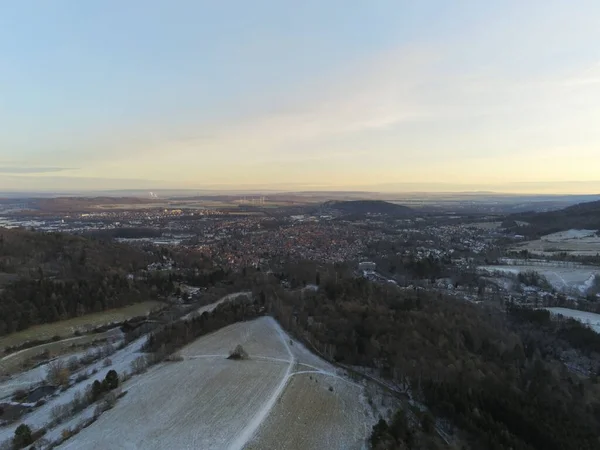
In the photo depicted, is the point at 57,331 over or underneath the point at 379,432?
underneath

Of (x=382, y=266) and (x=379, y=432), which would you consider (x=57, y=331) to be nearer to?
(x=379, y=432)

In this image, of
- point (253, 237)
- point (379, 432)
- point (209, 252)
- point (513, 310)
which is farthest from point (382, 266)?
point (379, 432)

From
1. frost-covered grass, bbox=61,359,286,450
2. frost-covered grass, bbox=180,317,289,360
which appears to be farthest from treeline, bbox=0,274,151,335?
frost-covered grass, bbox=61,359,286,450

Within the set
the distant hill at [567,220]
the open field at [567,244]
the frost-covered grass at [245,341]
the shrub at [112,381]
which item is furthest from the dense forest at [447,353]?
the distant hill at [567,220]

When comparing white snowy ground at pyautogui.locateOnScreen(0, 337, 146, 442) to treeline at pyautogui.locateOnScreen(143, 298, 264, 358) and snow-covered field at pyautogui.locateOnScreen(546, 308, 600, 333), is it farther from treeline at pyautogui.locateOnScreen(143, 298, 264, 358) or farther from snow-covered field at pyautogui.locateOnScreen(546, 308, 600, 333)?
snow-covered field at pyautogui.locateOnScreen(546, 308, 600, 333)

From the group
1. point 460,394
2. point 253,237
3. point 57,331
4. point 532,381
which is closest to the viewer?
point 460,394

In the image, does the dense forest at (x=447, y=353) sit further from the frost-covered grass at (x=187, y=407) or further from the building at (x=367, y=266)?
the building at (x=367, y=266)
